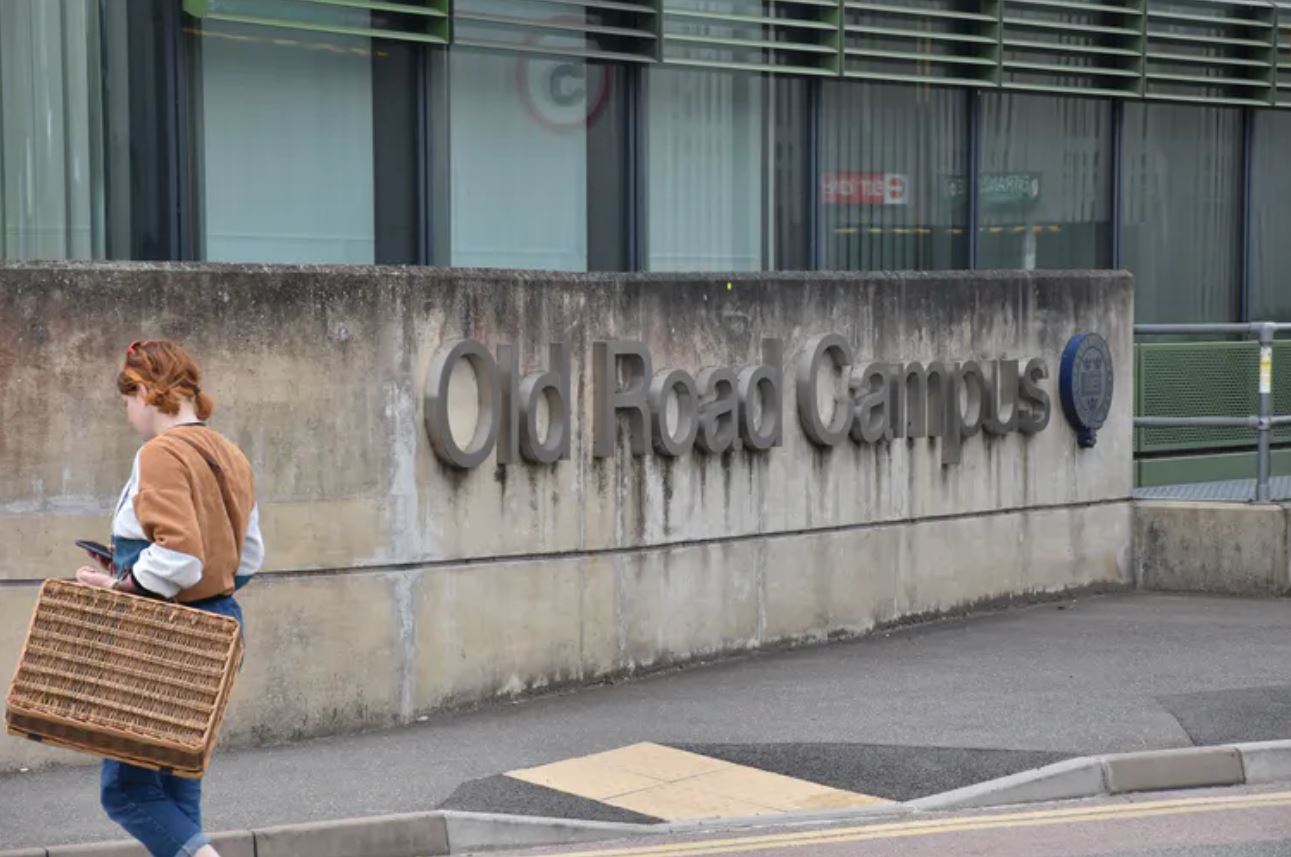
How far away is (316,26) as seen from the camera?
472 inches

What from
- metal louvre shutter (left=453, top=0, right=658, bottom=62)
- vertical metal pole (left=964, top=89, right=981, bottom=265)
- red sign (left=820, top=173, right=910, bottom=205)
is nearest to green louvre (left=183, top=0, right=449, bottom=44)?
metal louvre shutter (left=453, top=0, right=658, bottom=62)

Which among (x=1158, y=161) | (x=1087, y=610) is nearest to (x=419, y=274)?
(x=1087, y=610)

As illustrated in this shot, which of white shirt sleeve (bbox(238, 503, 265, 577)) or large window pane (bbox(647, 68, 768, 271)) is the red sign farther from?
white shirt sleeve (bbox(238, 503, 265, 577))

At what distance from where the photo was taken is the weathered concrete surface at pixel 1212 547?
14.4 m

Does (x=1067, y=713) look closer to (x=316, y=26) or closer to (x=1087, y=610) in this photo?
(x=1087, y=610)

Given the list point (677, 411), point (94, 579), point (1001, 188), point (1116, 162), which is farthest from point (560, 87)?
point (94, 579)

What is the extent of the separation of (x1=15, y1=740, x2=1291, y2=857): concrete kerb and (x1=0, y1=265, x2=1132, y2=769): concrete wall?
1964mm

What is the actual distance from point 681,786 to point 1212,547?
692 centimetres

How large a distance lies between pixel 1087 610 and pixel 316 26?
6.28 m

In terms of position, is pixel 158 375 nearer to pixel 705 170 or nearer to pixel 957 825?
pixel 957 825

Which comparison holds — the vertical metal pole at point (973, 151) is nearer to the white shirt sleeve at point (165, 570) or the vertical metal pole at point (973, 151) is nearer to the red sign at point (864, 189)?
the red sign at point (864, 189)

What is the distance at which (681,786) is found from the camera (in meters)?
8.90

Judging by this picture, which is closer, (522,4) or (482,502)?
(482,502)

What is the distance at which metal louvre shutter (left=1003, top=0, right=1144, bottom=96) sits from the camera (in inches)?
646
